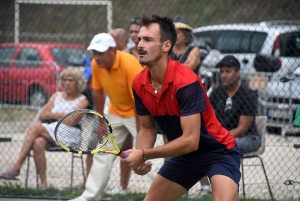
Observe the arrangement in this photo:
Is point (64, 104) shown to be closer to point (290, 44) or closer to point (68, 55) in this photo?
point (290, 44)

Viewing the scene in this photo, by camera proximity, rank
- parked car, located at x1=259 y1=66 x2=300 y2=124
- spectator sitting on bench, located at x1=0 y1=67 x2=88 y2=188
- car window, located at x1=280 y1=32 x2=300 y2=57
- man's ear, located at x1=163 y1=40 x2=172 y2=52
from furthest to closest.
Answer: spectator sitting on bench, located at x1=0 y1=67 x2=88 y2=188 → car window, located at x1=280 y1=32 x2=300 y2=57 → parked car, located at x1=259 y1=66 x2=300 y2=124 → man's ear, located at x1=163 y1=40 x2=172 y2=52

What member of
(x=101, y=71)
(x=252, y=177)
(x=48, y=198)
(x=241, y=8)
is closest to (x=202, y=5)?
(x=241, y=8)

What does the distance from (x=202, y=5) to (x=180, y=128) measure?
9.75 feet

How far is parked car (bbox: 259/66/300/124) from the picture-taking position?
6.35m

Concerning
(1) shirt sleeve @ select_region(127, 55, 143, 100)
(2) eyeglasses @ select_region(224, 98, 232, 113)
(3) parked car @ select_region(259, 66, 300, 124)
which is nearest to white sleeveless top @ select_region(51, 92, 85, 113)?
(1) shirt sleeve @ select_region(127, 55, 143, 100)

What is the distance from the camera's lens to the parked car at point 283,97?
6352 mm

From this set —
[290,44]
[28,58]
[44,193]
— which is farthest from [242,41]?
[28,58]

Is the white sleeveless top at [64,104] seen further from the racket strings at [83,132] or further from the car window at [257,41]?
the racket strings at [83,132]

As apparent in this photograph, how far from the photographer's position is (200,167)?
4219 mm

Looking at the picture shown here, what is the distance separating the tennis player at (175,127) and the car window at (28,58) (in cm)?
560

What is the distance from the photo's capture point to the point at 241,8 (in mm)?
6516

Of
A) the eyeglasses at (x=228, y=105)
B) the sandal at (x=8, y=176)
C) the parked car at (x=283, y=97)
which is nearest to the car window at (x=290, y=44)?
the parked car at (x=283, y=97)

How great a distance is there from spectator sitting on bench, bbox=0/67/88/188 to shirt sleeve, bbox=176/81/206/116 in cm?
296

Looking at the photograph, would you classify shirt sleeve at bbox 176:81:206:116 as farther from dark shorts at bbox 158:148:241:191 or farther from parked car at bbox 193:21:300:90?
parked car at bbox 193:21:300:90
